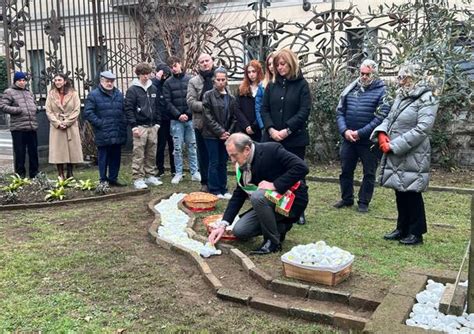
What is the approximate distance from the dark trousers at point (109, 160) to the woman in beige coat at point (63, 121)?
72 centimetres

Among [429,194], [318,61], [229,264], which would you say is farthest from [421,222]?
[318,61]

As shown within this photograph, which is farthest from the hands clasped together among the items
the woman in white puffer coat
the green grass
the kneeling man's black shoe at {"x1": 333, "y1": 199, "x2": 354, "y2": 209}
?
the kneeling man's black shoe at {"x1": 333, "y1": 199, "x2": 354, "y2": 209}

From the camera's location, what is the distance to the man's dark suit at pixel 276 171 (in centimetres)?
512

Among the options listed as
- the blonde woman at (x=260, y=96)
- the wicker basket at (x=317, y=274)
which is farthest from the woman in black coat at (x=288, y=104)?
the wicker basket at (x=317, y=274)

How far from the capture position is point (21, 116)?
30.5 ft

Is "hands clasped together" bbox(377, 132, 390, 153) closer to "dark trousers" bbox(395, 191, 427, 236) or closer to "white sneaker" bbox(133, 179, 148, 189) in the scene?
Answer: "dark trousers" bbox(395, 191, 427, 236)

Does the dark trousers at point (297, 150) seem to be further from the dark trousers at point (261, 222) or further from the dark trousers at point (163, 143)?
the dark trousers at point (163, 143)

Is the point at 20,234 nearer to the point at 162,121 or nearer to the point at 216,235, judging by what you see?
the point at 216,235

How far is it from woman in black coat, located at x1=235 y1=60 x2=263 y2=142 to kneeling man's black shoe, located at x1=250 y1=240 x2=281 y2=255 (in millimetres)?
2523

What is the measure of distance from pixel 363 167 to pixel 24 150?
19.4 ft

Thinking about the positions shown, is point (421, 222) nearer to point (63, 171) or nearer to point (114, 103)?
point (114, 103)

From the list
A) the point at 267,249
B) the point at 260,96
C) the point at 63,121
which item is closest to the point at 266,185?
the point at 267,249

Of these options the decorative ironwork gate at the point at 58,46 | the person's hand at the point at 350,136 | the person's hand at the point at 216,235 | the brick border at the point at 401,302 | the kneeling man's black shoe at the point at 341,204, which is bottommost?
the kneeling man's black shoe at the point at 341,204

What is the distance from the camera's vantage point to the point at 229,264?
5.06 meters
